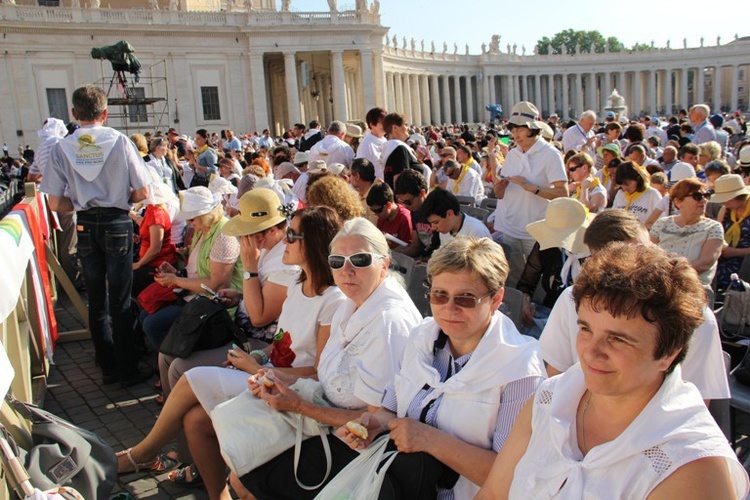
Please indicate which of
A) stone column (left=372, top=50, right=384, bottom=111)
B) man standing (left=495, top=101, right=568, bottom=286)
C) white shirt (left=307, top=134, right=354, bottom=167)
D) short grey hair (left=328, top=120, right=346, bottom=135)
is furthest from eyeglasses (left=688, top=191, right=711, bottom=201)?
stone column (left=372, top=50, right=384, bottom=111)

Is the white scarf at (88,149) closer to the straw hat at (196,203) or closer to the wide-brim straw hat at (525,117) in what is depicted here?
the straw hat at (196,203)

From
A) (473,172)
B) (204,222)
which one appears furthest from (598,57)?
(204,222)

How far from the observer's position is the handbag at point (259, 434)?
297cm

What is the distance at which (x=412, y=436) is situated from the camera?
2469mm

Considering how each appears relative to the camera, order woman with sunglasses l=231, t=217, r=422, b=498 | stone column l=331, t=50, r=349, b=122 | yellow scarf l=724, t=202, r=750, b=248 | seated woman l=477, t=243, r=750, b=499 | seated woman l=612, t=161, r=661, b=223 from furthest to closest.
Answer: stone column l=331, t=50, r=349, b=122
seated woman l=612, t=161, r=661, b=223
yellow scarf l=724, t=202, r=750, b=248
woman with sunglasses l=231, t=217, r=422, b=498
seated woman l=477, t=243, r=750, b=499

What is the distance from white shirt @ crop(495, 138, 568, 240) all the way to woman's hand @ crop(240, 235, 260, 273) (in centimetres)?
267

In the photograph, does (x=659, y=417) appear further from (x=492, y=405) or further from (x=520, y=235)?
(x=520, y=235)

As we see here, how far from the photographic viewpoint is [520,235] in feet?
19.4

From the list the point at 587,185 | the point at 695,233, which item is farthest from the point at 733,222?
the point at 587,185

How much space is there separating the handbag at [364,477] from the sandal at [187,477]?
→ 1766 mm

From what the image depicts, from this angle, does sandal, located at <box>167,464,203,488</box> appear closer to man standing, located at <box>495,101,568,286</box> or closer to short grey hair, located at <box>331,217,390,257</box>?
short grey hair, located at <box>331,217,390,257</box>

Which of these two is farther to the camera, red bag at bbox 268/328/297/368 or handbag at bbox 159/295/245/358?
handbag at bbox 159/295/245/358

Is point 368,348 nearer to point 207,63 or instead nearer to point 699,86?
point 207,63

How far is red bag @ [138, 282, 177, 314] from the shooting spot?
5.24m
